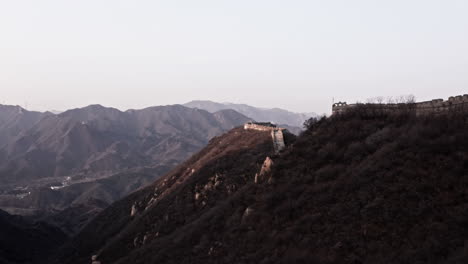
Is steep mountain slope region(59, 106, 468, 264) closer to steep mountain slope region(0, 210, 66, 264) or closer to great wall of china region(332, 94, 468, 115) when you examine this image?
great wall of china region(332, 94, 468, 115)

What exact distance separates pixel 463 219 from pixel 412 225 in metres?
1.54

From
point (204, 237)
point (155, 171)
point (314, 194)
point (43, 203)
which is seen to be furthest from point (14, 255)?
point (155, 171)

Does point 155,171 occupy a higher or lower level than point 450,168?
lower

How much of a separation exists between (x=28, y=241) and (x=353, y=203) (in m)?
78.8

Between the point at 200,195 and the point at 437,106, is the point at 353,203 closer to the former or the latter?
the point at 437,106

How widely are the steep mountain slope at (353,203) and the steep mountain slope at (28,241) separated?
5083 centimetres

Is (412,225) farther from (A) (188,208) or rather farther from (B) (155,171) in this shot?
(B) (155,171)

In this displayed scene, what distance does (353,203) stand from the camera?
15.7 meters

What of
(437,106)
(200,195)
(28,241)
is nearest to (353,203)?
(437,106)

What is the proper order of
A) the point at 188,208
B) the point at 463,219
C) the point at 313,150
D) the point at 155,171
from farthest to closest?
the point at 155,171 → the point at 188,208 → the point at 313,150 → the point at 463,219

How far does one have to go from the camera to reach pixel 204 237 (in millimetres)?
20594

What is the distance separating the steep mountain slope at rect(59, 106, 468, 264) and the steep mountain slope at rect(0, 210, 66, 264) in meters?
50.8

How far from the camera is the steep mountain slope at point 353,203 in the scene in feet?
42.9

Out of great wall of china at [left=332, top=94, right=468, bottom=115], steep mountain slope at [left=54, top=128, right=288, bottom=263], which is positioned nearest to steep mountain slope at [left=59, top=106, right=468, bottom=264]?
great wall of china at [left=332, top=94, right=468, bottom=115]
